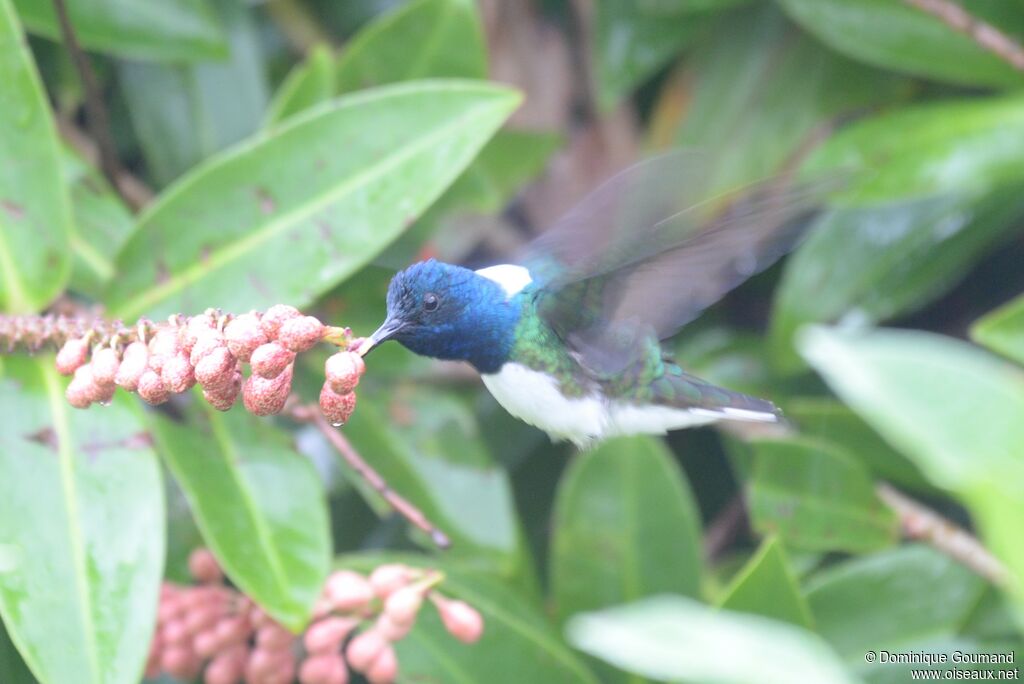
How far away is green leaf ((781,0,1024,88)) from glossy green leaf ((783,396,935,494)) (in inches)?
25.7

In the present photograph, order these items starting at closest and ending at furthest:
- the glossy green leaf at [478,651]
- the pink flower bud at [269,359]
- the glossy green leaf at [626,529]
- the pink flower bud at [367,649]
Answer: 1. the pink flower bud at [269,359]
2. the pink flower bud at [367,649]
3. the glossy green leaf at [478,651]
4. the glossy green leaf at [626,529]

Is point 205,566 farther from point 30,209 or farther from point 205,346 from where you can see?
point 205,346

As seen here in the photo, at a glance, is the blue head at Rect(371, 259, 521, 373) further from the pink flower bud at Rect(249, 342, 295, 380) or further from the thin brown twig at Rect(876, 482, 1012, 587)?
the thin brown twig at Rect(876, 482, 1012, 587)

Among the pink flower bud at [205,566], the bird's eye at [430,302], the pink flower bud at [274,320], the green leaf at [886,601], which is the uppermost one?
the pink flower bud at [274,320]

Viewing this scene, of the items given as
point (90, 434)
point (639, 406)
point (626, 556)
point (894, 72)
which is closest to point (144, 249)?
point (90, 434)

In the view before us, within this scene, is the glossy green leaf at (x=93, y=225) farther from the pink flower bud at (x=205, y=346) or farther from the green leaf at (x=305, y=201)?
the pink flower bud at (x=205, y=346)

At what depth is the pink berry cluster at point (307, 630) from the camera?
1.36 meters

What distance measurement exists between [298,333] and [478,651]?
81 centimetres

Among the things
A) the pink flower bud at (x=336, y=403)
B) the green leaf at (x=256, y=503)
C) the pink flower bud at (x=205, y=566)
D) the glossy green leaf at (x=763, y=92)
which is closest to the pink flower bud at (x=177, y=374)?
the pink flower bud at (x=336, y=403)

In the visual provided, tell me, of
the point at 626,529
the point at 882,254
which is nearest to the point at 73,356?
the point at 626,529

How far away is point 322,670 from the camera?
1436 mm

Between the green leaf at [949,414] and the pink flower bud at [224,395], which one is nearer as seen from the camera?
the green leaf at [949,414]

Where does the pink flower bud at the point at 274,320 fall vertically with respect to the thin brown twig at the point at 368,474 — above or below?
above

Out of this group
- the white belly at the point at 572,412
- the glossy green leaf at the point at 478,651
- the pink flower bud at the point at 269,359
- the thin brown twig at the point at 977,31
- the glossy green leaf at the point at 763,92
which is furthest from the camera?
the glossy green leaf at the point at 763,92
